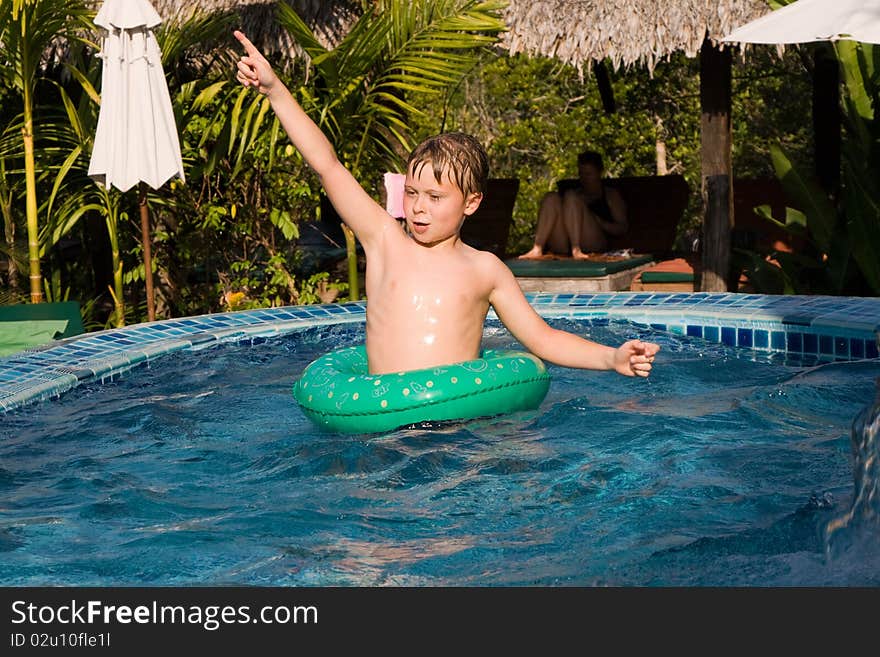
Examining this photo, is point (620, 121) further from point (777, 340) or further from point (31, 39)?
point (777, 340)

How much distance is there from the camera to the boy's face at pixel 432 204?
473 centimetres

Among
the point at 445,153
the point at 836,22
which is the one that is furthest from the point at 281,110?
the point at 836,22

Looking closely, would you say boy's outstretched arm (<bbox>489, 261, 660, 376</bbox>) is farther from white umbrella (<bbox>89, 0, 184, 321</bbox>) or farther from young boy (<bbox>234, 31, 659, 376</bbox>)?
white umbrella (<bbox>89, 0, 184, 321</bbox>)

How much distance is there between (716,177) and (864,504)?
7.00 meters

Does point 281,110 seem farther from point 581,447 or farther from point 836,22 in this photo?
point 836,22

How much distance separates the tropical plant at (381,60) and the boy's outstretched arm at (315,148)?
395cm

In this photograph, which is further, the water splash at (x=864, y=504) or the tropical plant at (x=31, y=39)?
the tropical plant at (x=31, y=39)

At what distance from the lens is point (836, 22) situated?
5.95m

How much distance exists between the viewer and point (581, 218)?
12406 millimetres

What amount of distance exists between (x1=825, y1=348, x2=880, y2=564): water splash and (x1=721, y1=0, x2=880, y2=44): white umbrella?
2657 millimetres

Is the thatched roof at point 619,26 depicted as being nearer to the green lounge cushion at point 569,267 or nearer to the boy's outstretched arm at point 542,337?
the green lounge cushion at point 569,267

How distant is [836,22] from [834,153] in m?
5.06

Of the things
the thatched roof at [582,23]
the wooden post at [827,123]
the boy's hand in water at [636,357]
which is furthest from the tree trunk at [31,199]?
the wooden post at [827,123]

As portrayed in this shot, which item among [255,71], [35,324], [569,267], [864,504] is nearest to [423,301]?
[255,71]
